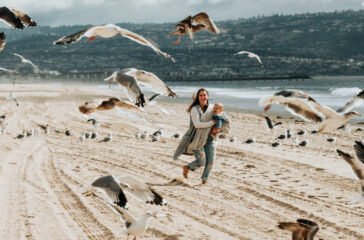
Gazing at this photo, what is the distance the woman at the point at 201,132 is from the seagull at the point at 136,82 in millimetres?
1886

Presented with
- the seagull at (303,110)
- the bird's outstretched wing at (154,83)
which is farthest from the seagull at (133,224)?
the seagull at (303,110)

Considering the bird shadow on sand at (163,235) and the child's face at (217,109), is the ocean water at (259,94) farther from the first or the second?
the bird shadow on sand at (163,235)

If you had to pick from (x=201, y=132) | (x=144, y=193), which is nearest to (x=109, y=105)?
(x=144, y=193)

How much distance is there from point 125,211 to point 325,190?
4240 mm

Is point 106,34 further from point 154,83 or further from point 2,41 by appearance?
point 2,41

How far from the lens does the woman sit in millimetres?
8805

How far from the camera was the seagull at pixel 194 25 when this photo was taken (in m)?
7.05

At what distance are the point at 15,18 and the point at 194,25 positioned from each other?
2.39m

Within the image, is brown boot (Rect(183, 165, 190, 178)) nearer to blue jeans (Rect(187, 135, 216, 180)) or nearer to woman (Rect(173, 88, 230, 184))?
woman (Rect(173, 88, 230, 184))

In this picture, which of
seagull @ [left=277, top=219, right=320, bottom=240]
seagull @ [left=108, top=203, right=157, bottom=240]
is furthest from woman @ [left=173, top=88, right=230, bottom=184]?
seagull @ [left=277, top=219, right=320, bottom=240]

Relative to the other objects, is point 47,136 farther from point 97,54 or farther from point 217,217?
point 97,54

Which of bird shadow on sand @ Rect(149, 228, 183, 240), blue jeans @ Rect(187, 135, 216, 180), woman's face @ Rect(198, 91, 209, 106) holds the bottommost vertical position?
bird shadow on sand @ Rect(149, 228, 183, 240)

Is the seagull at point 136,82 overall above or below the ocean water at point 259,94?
below

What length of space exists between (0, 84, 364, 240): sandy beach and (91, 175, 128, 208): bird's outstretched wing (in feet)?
3.01
